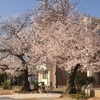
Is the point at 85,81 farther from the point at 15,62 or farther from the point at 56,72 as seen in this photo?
the point at 56,72

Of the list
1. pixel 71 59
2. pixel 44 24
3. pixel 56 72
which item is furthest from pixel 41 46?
pixel 56 72

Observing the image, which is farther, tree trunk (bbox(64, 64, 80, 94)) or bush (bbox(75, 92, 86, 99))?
tree trunk (bbox(64, 64, 80, 94))

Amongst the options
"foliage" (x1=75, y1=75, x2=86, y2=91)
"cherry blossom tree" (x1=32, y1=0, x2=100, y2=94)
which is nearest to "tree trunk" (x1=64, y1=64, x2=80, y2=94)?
"cherry blossom tree" (x1=32, y1=0, x2=100, y2=94)

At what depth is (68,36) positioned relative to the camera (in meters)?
20.1

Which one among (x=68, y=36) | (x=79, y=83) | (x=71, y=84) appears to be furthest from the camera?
(x=79, y=83)

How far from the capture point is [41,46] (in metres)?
22.7

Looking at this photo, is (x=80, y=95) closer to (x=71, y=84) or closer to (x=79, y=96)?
(x=79, y=96)

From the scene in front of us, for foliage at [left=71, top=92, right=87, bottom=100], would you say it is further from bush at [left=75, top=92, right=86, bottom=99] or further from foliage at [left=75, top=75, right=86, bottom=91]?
foliage at [left=75, top=75, right=86, bottom=91]

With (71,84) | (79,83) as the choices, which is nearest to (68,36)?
(71,84)

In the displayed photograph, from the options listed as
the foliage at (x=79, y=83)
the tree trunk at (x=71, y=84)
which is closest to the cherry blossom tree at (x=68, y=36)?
the tree trunk at (x=71, y=84)

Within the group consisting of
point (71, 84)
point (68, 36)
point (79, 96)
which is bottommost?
point (79, 96)

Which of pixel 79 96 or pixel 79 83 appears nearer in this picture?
pixel 79 96

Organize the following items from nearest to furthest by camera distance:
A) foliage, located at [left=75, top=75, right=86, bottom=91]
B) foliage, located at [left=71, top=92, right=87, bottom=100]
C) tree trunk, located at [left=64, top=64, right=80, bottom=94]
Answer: foliage, located at [left=71, top=92, right=87, bottom=100], tree trunk, located at [left=64, top=64, right=80, bottom=94], foliage, located at [left=75, top=75, right=86, bottom=91]

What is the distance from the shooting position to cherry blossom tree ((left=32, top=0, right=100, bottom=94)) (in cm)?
1909
